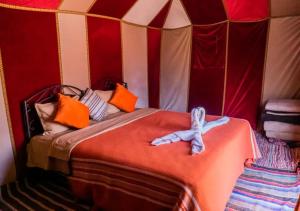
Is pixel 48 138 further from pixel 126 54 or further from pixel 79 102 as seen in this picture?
pixel 126 54

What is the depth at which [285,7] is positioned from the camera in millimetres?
3402

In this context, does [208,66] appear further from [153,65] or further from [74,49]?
[74,49]

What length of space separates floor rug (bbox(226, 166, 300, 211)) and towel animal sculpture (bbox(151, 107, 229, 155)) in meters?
0.66

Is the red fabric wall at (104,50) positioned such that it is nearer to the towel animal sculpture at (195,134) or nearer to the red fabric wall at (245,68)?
the towel animal sculpture at (195,134)

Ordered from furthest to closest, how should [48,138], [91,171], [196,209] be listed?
[48,138]
[91,171]
[196,209]

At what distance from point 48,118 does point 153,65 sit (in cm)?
274

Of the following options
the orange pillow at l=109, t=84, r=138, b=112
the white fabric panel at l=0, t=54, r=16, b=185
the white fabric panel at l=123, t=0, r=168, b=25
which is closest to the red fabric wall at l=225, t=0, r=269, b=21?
the white fabric panel at l=123, t=0, r=168, b=25

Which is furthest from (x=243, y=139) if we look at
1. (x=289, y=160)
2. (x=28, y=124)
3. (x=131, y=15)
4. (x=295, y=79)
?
(x=131, y=15)

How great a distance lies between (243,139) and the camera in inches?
98.5

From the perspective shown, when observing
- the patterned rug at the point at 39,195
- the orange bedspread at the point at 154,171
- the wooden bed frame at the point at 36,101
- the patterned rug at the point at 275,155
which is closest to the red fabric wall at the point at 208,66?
the patterned rug at the point at 275,155

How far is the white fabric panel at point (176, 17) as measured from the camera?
418cm

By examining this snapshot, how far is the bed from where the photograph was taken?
1588 millimetres

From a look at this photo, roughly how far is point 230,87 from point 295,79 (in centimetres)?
100

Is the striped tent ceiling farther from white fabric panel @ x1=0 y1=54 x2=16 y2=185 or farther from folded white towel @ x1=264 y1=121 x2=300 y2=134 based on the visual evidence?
folded white towel @ x1=264 y1=121 x2=300 y2=134
